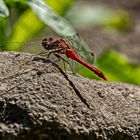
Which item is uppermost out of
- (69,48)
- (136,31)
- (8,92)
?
(136,31)

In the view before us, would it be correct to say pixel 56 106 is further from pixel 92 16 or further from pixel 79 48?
pixel 92 16

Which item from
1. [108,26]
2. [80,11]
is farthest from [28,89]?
[108,26]

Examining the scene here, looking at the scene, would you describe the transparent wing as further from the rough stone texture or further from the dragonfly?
the rough stone texture

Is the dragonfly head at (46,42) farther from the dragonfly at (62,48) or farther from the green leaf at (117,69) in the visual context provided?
the green leaf at (117,69)

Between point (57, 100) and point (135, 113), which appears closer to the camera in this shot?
point (57, 100)

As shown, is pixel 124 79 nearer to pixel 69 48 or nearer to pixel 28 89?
pixel 69 48

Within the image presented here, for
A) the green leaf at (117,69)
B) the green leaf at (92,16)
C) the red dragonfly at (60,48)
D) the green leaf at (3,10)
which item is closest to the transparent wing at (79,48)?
the red dragonfly at (60,48)

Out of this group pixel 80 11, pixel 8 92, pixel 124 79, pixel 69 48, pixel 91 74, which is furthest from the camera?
pixel 80 11

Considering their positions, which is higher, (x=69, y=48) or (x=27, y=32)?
(x=27, y=32)
